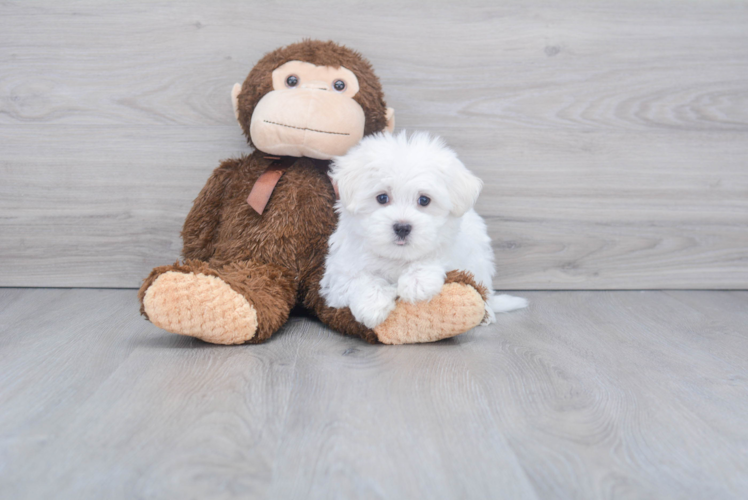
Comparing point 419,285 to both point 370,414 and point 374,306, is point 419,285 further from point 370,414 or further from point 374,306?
point 370,414

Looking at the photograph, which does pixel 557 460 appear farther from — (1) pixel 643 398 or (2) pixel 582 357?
(2) pixel 582 357

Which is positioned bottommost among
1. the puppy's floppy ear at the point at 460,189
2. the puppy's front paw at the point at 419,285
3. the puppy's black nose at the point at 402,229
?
the puppy's front paw at the point at 419,285

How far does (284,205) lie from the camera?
3.94ft

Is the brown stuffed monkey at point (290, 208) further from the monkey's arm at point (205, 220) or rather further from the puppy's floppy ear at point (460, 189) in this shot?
the puppy's floppy ear at point (460, 189)

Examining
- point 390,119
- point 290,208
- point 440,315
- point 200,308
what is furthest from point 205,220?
point 440,315

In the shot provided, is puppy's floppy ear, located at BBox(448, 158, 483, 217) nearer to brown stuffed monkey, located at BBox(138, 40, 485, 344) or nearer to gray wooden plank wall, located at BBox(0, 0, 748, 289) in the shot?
brown stuffed monkey, located at BBox(138, 40, 485, 344)

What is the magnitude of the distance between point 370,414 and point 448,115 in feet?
2.90

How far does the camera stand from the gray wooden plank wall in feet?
4.56

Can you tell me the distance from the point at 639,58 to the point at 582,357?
0.85m

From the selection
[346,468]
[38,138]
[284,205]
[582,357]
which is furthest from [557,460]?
[38,138]

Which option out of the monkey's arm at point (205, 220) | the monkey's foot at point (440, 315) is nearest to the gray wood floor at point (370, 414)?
the monkey's foot at point (440, 315)

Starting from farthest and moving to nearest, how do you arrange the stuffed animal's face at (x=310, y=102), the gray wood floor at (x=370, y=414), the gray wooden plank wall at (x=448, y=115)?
the gray wooden plank wall at (x=448, y=115)
the stuffed animal's face at (x=310, y=102)
the gray wood floor at (x=370, y=414)

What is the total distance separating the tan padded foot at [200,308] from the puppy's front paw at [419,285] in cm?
28

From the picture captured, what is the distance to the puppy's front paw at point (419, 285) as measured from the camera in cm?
100
